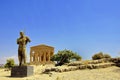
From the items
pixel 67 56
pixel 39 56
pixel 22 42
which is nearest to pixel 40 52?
pixel 39 56

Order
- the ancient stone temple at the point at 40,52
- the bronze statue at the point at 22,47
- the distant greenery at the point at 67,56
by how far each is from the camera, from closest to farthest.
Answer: the bronze statue at the point at 22,47 < the distant greenery at the point at 67,56 < the ancient stone temple at the point at 40,52

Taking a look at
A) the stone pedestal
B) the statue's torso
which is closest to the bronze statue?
the statue's torso

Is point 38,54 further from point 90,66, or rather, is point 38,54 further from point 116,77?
point 116,77

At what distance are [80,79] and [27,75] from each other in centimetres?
519

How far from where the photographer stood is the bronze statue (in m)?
21.4

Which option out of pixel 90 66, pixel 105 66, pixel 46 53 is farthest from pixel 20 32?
pixel 46 53

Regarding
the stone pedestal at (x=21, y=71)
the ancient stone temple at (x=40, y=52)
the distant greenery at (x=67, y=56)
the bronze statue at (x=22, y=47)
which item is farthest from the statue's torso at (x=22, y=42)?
the ancient stone temple at (x=40, y=52)

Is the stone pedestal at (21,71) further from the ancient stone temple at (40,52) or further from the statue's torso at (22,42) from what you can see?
the ancient stone temple at (40,52)

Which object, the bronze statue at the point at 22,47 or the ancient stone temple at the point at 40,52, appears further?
the ancient stone temple at the point at 40,52

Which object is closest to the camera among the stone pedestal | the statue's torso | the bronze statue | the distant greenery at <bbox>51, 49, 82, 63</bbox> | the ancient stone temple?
the stone pedestal

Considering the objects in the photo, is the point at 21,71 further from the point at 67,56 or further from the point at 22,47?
the point at 67,56

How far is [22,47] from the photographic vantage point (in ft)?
71.2

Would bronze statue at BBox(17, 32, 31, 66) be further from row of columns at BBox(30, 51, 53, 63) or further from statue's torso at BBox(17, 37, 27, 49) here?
row of columns at BBox(30, 51, 53, 63)

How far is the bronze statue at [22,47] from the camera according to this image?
21.4 m
